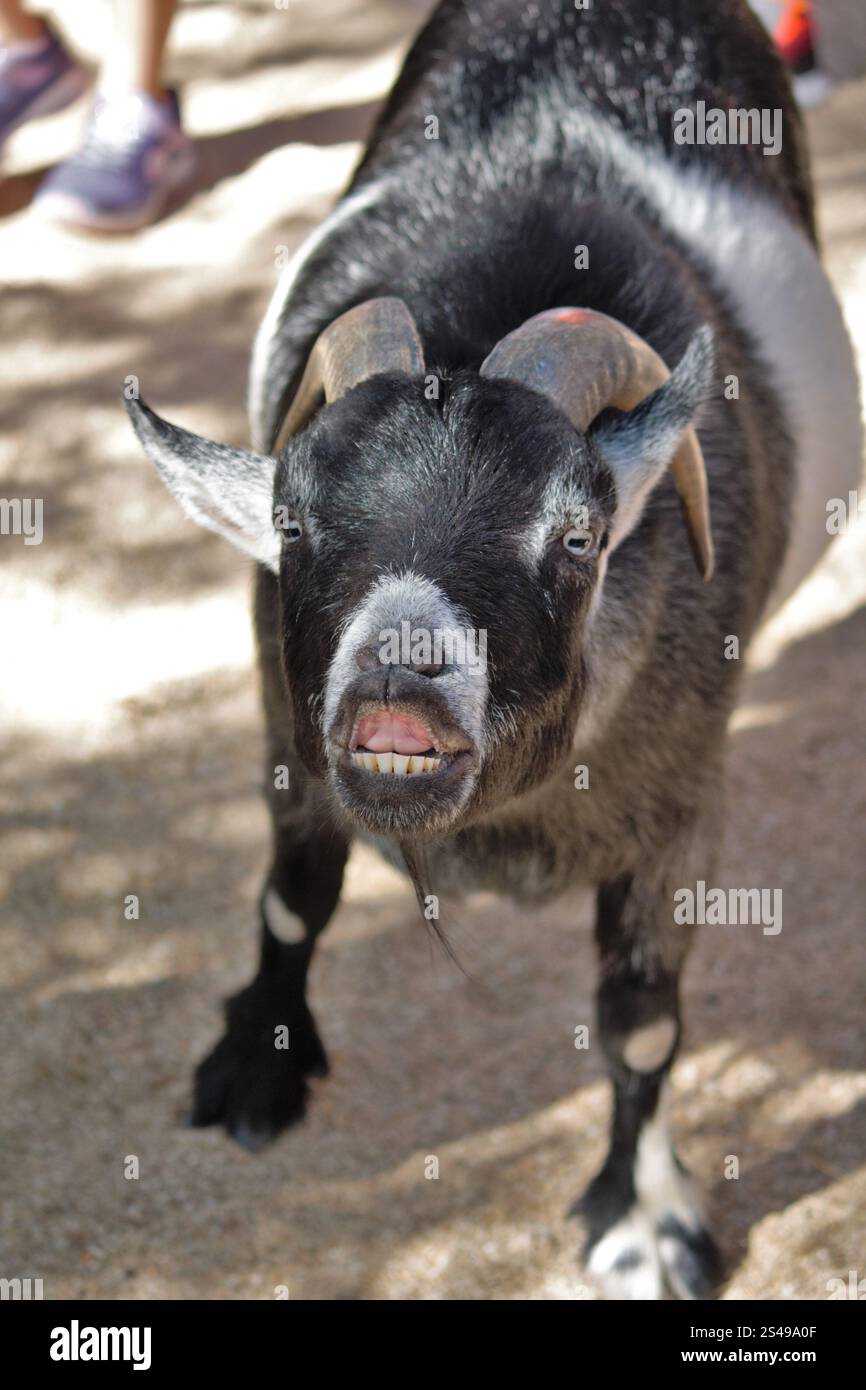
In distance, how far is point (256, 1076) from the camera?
3783 mm

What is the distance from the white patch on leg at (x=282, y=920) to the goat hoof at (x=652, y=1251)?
3.06 feet

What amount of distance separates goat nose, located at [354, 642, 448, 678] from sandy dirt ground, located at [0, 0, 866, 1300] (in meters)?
1.72

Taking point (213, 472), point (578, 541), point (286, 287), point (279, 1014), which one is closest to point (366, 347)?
point (213, 472)

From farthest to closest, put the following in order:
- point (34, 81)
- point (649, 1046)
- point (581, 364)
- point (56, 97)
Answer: point (56, 97)
point (34, 81)
point (649, 1046)
point (581, 364)

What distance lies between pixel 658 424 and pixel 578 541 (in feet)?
1.04

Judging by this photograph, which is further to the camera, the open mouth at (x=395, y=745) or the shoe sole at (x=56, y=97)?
the shoe sole at (x=56, y=97)

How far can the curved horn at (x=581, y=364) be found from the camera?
2.72 m

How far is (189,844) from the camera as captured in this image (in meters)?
4.39

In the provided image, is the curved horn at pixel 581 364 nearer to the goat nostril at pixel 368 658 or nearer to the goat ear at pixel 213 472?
the goat ear at pixel 213 472

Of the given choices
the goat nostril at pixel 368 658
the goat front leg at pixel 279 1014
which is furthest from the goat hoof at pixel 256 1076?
the goat nostril at pixel 368 658

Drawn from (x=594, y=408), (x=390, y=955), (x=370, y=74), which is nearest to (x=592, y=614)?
(x=594, y=408)

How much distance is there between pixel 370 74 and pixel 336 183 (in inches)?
35.0

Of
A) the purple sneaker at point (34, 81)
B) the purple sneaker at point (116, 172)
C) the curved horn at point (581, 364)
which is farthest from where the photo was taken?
the purple sneaker at point (34, 81)

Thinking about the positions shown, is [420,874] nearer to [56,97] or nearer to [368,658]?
[368,658]
